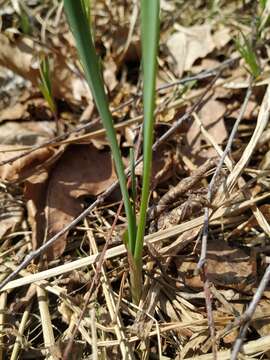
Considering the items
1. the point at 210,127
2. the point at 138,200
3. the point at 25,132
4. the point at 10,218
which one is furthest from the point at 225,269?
the point at 25,132

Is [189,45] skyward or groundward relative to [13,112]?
skyward

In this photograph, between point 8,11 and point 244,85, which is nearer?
point 244,85

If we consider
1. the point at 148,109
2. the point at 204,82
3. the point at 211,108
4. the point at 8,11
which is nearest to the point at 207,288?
the point at 148,109

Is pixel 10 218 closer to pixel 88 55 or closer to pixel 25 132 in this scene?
pixel 25 132

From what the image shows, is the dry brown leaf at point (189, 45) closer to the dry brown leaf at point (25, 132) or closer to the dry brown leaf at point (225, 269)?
the dry brown leaf at point (25, 132)

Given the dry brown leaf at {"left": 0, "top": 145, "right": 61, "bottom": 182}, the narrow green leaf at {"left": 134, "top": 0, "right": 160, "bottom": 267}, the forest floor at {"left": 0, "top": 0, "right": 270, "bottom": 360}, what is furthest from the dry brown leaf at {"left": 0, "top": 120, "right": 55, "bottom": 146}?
the narrow green leaf at {"left": 134, "top": 0, "right": 160, "bottom": 267}

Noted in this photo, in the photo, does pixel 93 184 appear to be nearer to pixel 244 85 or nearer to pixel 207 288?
pixel 207 288
